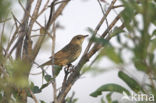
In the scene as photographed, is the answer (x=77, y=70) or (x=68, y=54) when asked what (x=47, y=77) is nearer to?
(x=77, y=70)

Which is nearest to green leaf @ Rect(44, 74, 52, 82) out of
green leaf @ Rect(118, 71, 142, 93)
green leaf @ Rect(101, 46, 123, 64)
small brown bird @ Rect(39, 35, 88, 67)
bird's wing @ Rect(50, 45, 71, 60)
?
green leaf @ Rect(118, 71, 142, 93)

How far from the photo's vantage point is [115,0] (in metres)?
1.96

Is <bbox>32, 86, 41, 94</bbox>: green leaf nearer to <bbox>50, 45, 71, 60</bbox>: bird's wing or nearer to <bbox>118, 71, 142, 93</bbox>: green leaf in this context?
<bbox>118, 71, 142, 93</bbox>: green leaf

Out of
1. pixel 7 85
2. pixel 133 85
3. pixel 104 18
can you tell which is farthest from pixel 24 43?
pixel 7 85

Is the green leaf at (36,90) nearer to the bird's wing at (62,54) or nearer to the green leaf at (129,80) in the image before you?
the green leaf at (129,80)

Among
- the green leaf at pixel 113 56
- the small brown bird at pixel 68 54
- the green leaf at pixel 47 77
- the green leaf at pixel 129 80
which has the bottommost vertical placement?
the green leaf at pixel 113 56

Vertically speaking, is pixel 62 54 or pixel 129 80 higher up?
pixel 62 54

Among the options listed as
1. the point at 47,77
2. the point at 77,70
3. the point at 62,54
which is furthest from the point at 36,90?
the point at 62,54

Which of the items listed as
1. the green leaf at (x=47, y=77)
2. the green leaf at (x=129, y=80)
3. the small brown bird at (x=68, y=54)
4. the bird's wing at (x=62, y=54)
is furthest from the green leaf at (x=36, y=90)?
the bird's wing at (x=62, y=54)

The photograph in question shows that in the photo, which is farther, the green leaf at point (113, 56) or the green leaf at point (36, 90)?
the green leaf at point (36, 90)

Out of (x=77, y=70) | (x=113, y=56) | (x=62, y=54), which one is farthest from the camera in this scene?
(x=62, y=54)

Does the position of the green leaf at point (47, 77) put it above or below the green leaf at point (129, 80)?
above

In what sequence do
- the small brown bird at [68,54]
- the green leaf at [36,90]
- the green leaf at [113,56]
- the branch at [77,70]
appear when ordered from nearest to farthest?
the green leaf at [113,56], the branch at [77,70], the green leaf at [36,90], the small brown bird at [68,54]

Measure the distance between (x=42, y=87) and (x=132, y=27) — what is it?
107cm
